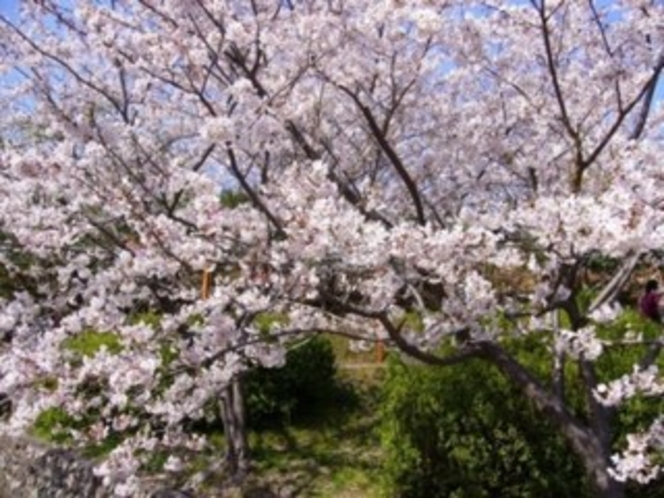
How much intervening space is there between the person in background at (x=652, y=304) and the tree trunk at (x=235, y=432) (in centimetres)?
314

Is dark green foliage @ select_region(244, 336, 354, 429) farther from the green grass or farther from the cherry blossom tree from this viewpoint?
the cherry blossom tree

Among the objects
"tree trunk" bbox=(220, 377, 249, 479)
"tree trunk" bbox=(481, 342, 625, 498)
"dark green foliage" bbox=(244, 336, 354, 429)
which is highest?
"dark green foliage" bbox=(244, 336, 354, 429)

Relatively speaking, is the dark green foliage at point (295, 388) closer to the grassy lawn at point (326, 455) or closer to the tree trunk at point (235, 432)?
the grassy lawn at point (326, 455)

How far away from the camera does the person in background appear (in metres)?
6.21

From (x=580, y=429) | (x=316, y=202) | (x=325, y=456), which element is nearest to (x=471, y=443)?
(x=580, y=429)

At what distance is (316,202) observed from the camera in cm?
349

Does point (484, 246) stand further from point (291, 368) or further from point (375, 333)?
point (291, 368)

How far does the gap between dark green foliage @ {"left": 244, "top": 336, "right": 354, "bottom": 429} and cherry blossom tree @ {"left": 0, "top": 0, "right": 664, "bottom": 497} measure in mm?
1639

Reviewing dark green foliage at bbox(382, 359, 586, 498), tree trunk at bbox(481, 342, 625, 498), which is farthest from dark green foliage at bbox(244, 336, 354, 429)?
tree trunk at bbox(481, 342, 625, 498)

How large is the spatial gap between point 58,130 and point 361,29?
2.87 m

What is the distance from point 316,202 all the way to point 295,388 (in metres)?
4.71

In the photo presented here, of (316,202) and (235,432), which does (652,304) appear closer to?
(235,432)

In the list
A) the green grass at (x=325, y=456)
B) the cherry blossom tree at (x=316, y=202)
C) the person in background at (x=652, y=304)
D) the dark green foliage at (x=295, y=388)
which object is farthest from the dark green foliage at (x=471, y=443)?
the dark green foliage at (x=295, y=388)

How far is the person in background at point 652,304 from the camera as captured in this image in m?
6.21
